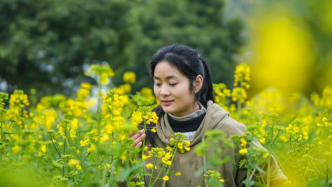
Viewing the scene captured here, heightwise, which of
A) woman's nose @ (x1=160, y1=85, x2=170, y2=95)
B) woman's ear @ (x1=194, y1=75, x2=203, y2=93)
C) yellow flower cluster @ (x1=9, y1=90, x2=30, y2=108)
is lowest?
woman's nose @ (x1=160, y1=85, x2=170, y2=95)

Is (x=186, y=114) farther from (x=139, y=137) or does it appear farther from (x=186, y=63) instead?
(x=139, y=137)

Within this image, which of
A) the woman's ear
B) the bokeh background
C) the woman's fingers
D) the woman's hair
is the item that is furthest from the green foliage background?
the woman's fingers

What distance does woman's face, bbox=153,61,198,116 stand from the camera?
7.66ft

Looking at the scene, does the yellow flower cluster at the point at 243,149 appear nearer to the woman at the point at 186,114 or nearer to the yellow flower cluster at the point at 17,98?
the woman at the point at 186,114

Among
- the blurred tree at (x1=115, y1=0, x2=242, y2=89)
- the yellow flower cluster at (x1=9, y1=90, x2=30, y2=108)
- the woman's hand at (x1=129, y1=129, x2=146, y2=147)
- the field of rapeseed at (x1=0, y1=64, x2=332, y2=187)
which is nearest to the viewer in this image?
the field of rapeseed at (x1=0, y1=64, x2=332, y2=187)

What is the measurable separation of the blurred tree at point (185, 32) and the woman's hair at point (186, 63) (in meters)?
15.8

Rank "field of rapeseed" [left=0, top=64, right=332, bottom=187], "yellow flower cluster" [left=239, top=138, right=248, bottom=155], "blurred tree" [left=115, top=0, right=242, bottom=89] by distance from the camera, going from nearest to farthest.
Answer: "field of rapeseed" [left=0, top=64, right=332, bottom=187], "yellow flower cluster" [left=239, top=138, right=248, bottom=155], "blurred tree" [left=115, top=0, right=242, bottom=89]

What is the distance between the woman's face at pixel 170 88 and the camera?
2336 millimetres

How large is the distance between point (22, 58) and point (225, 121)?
60.8 feet

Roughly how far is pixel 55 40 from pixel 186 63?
1839cm

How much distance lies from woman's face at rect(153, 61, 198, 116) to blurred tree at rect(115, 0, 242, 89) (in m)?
16.0

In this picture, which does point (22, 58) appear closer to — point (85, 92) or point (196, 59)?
point (85, 92)

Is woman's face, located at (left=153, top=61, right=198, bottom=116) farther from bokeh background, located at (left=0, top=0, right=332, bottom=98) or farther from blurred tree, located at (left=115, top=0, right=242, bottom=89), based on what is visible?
blurred tree, located at (left=115, top=0, right=242, bottom=89)

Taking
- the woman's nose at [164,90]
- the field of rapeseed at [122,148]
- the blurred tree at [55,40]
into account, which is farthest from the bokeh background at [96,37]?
the woman's nose at [164,90]
